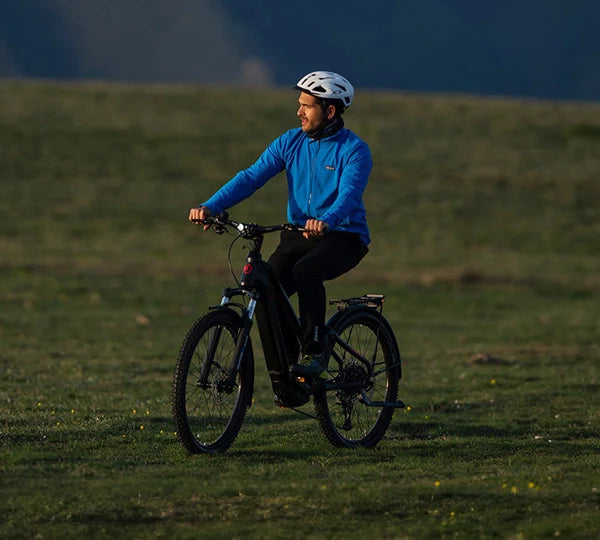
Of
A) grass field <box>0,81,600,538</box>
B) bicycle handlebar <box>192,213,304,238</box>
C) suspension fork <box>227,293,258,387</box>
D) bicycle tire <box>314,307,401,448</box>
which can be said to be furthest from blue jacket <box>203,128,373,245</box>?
grass field <box>0,81,600,538</box>

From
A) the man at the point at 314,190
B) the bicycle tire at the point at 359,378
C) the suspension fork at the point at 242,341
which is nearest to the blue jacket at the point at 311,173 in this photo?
the man at the point at 314,190

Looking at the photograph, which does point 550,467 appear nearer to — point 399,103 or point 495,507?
point 495,507

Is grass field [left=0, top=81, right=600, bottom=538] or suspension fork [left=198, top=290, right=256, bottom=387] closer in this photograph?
grass field [left=0, top=81, right=600, bottom=538]

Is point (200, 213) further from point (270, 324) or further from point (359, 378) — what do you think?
point (359, 378)

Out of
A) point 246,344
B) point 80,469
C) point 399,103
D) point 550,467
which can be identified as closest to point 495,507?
point 550,467

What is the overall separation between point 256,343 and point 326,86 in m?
13.8

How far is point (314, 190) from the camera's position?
9.73 meters

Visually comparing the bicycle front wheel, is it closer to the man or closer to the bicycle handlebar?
the man

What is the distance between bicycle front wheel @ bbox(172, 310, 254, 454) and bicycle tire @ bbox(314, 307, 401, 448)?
698 millimetres

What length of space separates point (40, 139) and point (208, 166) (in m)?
9.83

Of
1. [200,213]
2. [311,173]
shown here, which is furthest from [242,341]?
[311,173]

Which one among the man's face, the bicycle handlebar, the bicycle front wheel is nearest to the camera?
the bicycle front wheel

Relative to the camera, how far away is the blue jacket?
380 inches

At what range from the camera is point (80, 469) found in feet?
29.3
